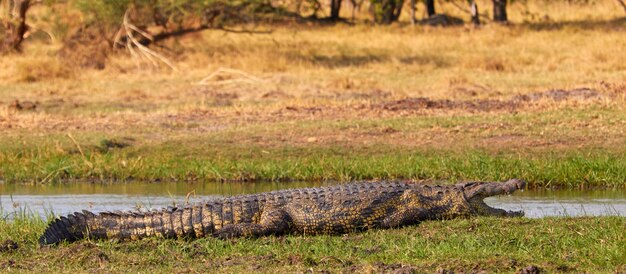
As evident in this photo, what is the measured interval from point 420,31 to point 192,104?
41.2 ft

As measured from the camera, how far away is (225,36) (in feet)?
82.8

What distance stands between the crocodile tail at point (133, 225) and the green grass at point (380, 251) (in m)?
0.13

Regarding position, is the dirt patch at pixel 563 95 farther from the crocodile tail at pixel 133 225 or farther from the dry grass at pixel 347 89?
the crocodile tail at pixel 133 225

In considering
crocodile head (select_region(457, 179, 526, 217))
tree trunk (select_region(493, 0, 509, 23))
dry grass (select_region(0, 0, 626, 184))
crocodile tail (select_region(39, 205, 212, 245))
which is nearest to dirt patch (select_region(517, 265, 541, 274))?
crocodile head (select_region(457, 179, 526, 217))

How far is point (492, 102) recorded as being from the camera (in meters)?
16.2

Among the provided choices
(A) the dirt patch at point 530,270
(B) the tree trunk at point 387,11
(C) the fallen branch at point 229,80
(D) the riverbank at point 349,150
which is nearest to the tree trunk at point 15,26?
(C) the fallen branch at point 229,80

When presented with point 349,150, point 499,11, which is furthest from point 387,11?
point 349,150

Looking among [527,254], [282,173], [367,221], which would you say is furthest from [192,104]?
[527,254]

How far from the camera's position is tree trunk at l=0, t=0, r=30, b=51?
22617 millimetres

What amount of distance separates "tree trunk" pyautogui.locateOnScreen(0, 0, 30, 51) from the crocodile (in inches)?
628

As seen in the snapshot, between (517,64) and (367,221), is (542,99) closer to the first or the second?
(517,64)

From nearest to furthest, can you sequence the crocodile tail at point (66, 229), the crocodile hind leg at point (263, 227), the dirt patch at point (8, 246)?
the dirt patch at point (8, 246)
the crocodile tail at point (66, 229)
the crocodile hind leg at point (263, 227)

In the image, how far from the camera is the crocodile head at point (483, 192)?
8.03 m

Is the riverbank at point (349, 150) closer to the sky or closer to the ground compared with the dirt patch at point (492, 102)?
closer to the ground
